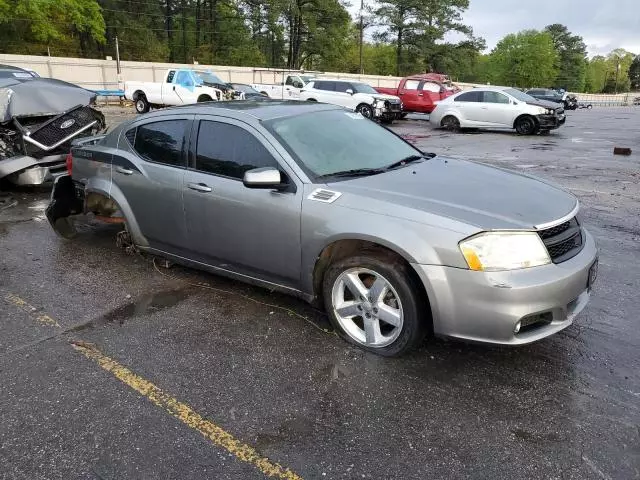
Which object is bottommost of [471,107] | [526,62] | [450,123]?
[450,123]

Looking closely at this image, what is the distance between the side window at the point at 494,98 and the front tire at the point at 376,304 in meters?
16.6

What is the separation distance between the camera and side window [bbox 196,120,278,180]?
3818mm

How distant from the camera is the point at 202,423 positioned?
2.73 meters

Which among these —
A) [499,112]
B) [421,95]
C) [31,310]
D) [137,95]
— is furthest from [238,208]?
[137,95]

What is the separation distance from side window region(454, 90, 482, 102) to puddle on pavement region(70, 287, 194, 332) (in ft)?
54.9

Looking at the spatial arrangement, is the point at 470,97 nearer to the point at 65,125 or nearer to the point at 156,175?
the point at 65,125

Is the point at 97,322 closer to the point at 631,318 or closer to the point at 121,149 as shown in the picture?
the point at 121,149

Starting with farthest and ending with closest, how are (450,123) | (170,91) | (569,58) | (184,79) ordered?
(569,58), (170,91), (184,79), (450,123)

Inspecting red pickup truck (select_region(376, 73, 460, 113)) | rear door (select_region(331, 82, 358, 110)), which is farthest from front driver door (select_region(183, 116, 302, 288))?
red pickup truck (select_region(376, 73, 460, 113))

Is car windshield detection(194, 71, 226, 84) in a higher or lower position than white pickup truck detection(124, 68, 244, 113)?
higher

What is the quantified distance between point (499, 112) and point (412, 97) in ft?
22.0

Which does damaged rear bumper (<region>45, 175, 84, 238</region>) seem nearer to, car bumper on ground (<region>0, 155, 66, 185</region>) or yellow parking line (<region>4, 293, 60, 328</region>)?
yellow parking line (<region>4, 293, 60, 328</region>)

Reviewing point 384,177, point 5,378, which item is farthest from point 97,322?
point 384,177

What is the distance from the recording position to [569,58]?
11156 centimetres
